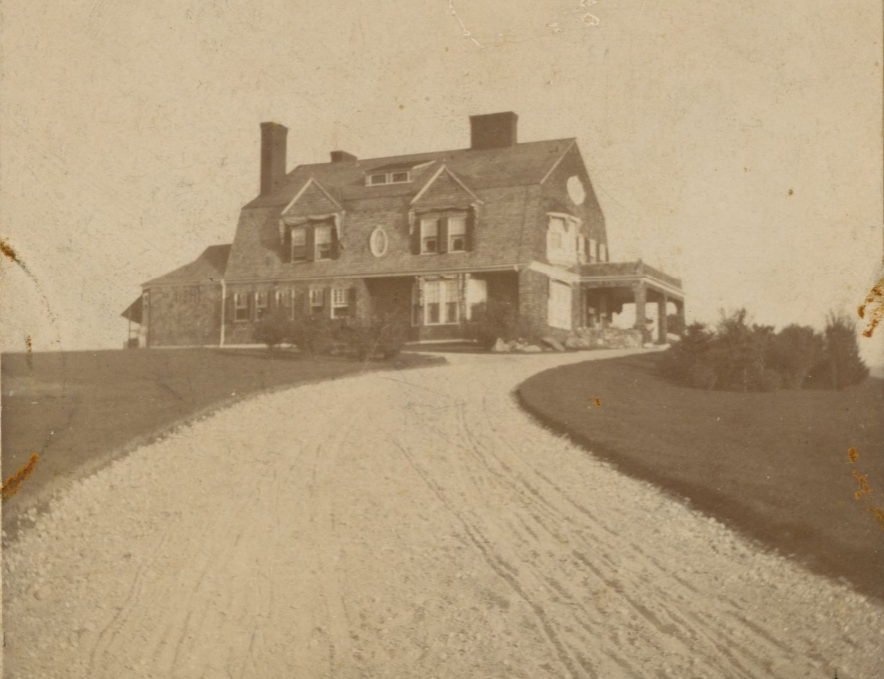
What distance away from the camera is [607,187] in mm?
4746

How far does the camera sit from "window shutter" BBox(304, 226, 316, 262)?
5203mm

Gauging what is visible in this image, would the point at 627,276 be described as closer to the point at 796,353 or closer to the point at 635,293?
the point at 635,293

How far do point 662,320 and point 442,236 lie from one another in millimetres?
1512

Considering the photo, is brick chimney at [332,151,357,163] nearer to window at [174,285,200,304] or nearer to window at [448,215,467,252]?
window at [448,215,467,252]

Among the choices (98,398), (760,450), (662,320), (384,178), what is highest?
(384,178)

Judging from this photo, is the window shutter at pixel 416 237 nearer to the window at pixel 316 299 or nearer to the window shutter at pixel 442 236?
the window shutter at pixel 442 236

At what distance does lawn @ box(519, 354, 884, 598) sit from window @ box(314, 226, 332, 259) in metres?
1.80

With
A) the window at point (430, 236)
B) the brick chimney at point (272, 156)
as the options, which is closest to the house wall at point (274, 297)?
the window at point (430, 236)

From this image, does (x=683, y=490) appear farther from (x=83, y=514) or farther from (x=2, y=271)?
(x=2, y=271)

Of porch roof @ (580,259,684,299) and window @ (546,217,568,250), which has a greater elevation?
window @ (546,217,568,250)

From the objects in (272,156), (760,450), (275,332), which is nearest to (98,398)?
(275,332)

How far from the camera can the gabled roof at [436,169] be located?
4906 mm

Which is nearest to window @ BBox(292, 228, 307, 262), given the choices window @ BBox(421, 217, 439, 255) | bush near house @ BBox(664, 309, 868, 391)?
window @ BBox(421, 217, 439, 255)

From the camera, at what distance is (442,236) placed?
16.8 ft
